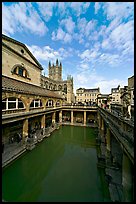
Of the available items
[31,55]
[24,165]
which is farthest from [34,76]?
[24,165]

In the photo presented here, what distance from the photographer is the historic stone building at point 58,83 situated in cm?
4253

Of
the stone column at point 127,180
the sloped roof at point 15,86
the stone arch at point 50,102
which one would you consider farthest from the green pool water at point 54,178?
the stone arch at point 50,102

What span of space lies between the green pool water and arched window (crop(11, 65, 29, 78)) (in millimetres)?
11948

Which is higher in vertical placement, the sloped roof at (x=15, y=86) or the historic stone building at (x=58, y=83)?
the historic stone building at (x=58, y=83)

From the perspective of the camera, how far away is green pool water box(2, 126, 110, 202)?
6.95 meters

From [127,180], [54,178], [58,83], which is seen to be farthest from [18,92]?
[58,83]

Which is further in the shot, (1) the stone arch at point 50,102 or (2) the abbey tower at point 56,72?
(2) the abbey tower at point 56,72

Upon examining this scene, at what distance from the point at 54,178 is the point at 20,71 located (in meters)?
16.5

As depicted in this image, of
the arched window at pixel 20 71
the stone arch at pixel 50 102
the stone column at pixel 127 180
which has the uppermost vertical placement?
the arched window at pixel 20 71

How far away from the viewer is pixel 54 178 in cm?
859

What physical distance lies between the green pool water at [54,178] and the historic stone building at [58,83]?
22952 mm

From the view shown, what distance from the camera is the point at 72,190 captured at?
7.26 meters

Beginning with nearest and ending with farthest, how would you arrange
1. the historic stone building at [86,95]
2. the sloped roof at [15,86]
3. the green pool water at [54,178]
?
the green pool water at [54,178] → the sloped roof at [15,86] → the historic stone building at [86,95]

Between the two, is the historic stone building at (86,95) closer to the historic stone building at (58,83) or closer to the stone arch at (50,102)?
the historic stone building at (58,83)
